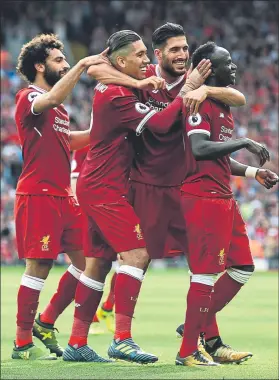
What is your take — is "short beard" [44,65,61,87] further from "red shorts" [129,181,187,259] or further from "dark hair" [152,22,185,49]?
"red shorts" [129,181,187,259]

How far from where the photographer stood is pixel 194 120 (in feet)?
21.7

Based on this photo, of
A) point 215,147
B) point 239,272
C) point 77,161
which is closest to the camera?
point 215,147

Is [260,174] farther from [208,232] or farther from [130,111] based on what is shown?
[130,111]

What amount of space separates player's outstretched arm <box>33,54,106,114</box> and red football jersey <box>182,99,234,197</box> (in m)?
0.76

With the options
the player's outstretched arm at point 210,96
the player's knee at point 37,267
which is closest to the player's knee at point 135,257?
the player's knee at point 37,267

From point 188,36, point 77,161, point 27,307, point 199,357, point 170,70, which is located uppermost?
point 188,36

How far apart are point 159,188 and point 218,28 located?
24.1 meters

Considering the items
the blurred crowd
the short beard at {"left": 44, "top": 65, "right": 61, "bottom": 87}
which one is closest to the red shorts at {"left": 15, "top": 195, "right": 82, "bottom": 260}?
the short beard at {"left": 44, "top": 65, "right": 61, "bottom": 87}

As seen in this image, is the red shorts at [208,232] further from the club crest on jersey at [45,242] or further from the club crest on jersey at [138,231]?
the club crest on jersey at [45,242]

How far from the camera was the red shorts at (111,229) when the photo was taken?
6.83 metres

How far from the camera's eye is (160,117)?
264 inches

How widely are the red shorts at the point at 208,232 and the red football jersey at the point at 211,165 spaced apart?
0.07m

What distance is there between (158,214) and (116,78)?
1.04 m

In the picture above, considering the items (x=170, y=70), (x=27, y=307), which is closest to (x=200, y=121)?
(x=170, y=70)
